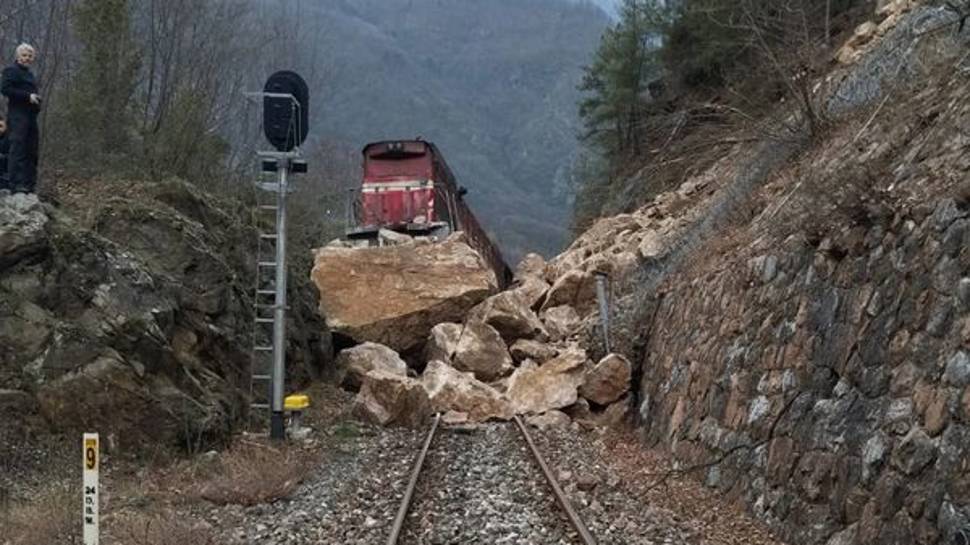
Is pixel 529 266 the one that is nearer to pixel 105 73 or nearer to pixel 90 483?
pixel 105 73

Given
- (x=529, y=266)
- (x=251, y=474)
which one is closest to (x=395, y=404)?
(x=251, y=474)

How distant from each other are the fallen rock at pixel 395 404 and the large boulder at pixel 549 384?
178 centimetres

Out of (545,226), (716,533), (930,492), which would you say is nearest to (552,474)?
(716,533)

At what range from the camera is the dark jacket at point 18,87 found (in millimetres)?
11008

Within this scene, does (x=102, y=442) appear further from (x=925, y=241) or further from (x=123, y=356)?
(x=925, y=241)

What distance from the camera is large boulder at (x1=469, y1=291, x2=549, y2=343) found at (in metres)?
20.4

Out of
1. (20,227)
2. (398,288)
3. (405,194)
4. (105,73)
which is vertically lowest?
(398,288)

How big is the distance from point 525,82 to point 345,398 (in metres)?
173

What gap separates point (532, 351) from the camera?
19531 millimetres

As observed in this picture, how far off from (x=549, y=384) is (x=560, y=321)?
5.57 meters

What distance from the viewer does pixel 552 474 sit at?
34.6 ft

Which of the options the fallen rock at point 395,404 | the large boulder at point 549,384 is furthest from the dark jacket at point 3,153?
the large boulder at point 549,384

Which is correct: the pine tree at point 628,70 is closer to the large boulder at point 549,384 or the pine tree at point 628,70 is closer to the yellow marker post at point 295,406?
the large boulder at point 549,384

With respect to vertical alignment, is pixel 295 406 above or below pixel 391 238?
below
